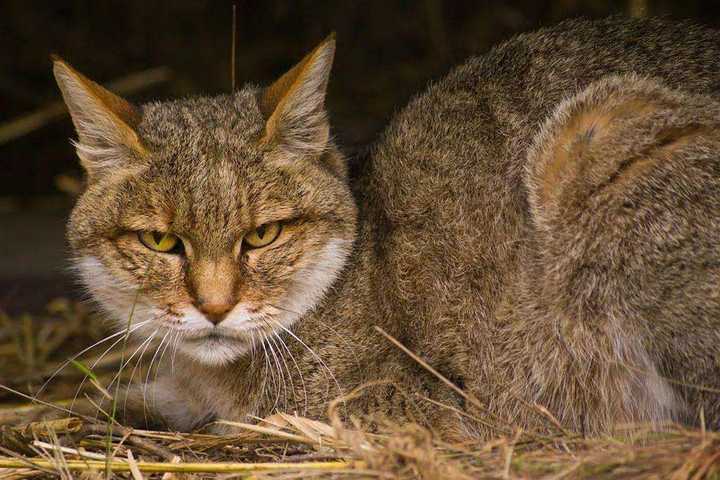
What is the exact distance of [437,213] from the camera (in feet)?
11.5

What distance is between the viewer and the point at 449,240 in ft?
11.4

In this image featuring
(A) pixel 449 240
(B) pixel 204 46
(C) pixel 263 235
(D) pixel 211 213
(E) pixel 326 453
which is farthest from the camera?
(B) pixel 204 46

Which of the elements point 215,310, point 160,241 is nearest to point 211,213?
point 160,241

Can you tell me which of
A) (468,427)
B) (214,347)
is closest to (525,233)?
(468,427)

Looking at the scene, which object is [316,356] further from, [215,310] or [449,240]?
[449,240]

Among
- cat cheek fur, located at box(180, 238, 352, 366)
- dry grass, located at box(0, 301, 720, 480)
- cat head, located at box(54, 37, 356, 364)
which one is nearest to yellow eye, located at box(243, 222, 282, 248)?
cat head, located at box(54, 37, 356, 364)

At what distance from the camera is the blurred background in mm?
7074

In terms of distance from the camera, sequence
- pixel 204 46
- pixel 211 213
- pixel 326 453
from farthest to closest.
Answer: pixel 204 46 < pixel 211 213 < pixel 326 453

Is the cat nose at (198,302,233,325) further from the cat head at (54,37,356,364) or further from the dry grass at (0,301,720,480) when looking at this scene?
the dry grass at (0,301,720,480)

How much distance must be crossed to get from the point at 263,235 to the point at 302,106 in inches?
20.3

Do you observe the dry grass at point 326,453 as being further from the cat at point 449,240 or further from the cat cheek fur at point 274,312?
the cat cheek fur at point 274,312

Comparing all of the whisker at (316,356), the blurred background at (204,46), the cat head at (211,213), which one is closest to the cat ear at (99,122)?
the cat head at (211,213)

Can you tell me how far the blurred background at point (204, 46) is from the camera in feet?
23.2

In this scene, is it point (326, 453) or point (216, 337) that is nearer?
point (326, 453)
